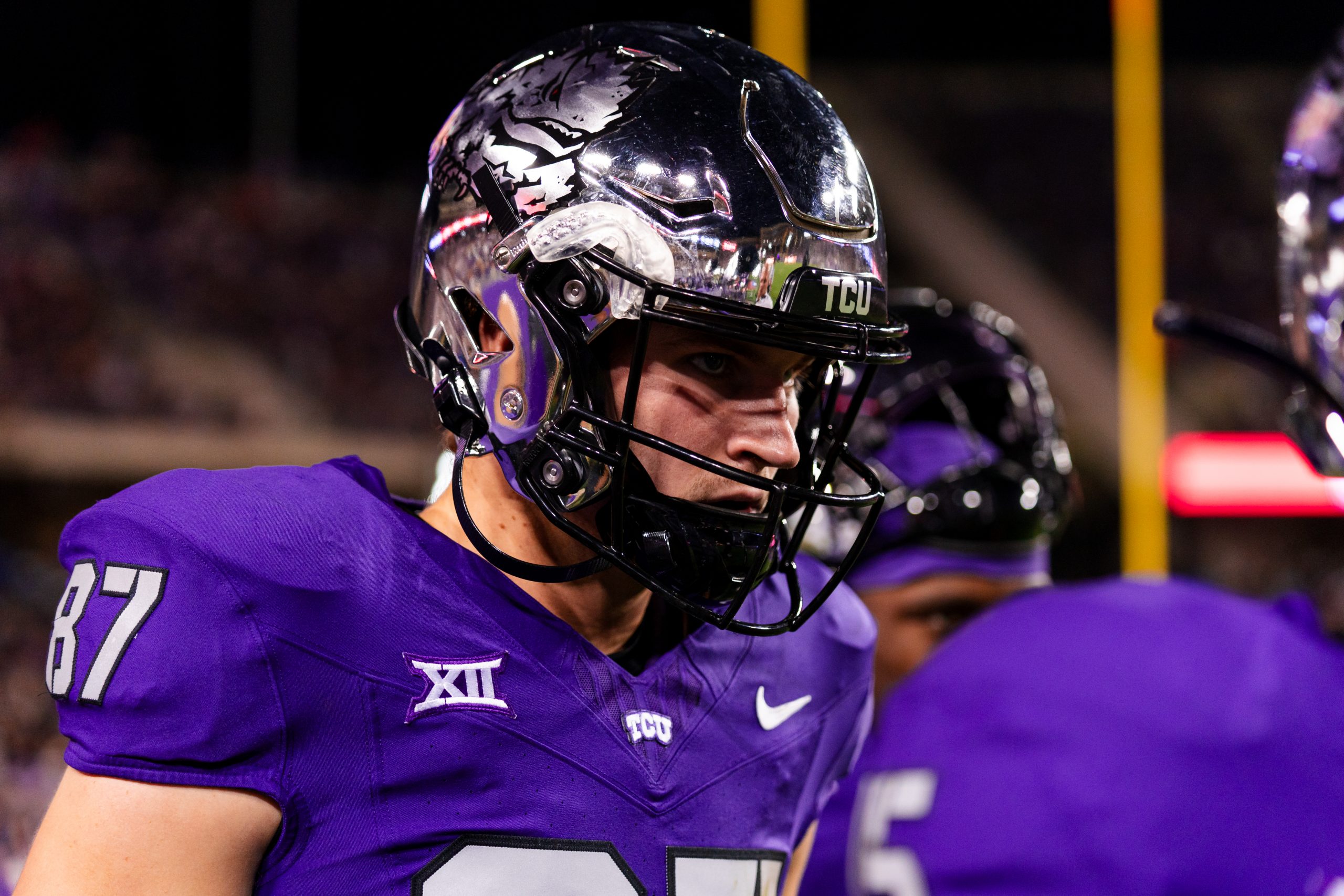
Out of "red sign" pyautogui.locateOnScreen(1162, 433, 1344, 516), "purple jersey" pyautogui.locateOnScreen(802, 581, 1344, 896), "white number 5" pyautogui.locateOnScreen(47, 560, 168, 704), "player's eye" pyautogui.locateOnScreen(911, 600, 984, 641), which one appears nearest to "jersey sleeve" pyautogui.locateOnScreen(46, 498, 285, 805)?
"white number 5" pyautogui.locateOnScreen(47, 560, 168, 704)

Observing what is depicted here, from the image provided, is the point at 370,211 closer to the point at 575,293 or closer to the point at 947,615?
the point at 947,615

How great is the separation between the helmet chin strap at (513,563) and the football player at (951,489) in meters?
1.06

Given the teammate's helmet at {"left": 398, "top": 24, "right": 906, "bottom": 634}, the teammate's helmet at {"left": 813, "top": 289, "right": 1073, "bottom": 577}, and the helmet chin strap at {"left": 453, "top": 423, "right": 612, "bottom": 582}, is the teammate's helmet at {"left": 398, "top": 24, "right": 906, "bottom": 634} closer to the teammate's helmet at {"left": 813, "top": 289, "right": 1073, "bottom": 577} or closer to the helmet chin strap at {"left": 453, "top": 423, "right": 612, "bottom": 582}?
the helmet chin strap at {"left": 453, "top": 423, "right": 612, "bottom": 582}

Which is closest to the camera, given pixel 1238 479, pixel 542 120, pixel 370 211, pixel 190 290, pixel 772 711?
pixel 542 120

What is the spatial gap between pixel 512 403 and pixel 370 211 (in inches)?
310

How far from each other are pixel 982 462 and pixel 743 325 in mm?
1241

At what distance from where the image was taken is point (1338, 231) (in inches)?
59.9

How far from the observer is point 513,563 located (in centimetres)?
125

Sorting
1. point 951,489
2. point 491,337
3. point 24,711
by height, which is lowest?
point 24,711

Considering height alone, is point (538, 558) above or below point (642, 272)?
below

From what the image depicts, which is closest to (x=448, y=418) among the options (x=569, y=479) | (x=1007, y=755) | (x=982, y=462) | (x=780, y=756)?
(x=569, y=479)

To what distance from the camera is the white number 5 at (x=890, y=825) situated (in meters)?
1.62

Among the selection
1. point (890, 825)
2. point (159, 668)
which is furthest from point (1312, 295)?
point (159, 668)

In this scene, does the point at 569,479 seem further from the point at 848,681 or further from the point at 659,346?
the point at 848,681
